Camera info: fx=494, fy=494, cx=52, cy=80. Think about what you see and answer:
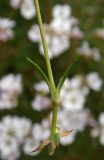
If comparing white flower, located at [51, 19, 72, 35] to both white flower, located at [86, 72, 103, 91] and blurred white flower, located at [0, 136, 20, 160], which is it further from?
blurred white flower, located at [0, 136, 20, 160]

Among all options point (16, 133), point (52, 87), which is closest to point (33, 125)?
point (16, 133)

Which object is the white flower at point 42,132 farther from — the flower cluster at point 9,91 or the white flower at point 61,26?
the white flower at point 61,26

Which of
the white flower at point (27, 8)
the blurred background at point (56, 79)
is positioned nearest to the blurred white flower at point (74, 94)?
the blurred background at point (56, 79)

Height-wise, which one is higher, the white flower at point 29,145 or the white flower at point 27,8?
the white flower at point 27,8

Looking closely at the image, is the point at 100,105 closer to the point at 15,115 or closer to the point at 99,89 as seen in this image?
the point at 99,89

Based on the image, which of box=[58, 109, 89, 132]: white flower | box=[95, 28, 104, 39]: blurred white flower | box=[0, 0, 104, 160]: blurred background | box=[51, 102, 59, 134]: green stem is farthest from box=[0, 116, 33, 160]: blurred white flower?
box=[51, 102, 59, 134]: green stem
